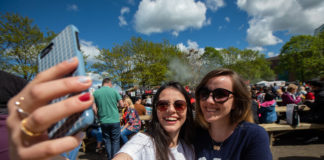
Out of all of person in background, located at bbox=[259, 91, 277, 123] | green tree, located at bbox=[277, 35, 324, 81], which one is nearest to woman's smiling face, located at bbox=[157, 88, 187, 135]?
person in background, located at bbox=[259, 91, 277, 123]

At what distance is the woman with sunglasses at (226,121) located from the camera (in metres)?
1.46

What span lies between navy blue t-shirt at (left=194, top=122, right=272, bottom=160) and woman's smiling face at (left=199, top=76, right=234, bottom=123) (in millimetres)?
200

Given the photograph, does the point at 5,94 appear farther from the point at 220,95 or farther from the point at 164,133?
the point at 220,95

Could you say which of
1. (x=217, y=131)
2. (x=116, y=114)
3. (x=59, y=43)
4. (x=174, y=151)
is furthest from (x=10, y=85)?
(x=116, y=114)

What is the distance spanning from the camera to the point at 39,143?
21.9 inches

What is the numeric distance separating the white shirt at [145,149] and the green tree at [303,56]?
4074 centimetres

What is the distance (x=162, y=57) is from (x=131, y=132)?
73.1 ft

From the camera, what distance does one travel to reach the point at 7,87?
1.11 m

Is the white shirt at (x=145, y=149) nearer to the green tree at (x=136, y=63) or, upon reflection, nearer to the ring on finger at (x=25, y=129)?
the ring on finger at (x=25, y=129)

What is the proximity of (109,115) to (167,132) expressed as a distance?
303cm

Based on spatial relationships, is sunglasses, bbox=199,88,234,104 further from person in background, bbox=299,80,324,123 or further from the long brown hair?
person in background, bbox=299,80,324,123

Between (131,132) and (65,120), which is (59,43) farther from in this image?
(131,132)

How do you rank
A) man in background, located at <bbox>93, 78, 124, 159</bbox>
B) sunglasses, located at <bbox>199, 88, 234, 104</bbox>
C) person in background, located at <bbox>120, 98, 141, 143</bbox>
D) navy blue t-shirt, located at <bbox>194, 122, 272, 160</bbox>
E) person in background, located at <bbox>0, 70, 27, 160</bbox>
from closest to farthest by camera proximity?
1. person in background, located at <bbox>0, 70, 27, 160</bbox>
2. navy blue t-shirt, located at <bbox>194, 122, 272, 160</bbox>
3. sunglasses, located at <bbox>199, 88, 234, 104</bbox>
4. man in background, located at <bbox>93, 78, 124, 159</bbox>
5. person in background, located at <bbox>120, 98, 141, 143</bbox>

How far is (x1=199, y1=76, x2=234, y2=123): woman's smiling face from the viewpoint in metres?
1.71
